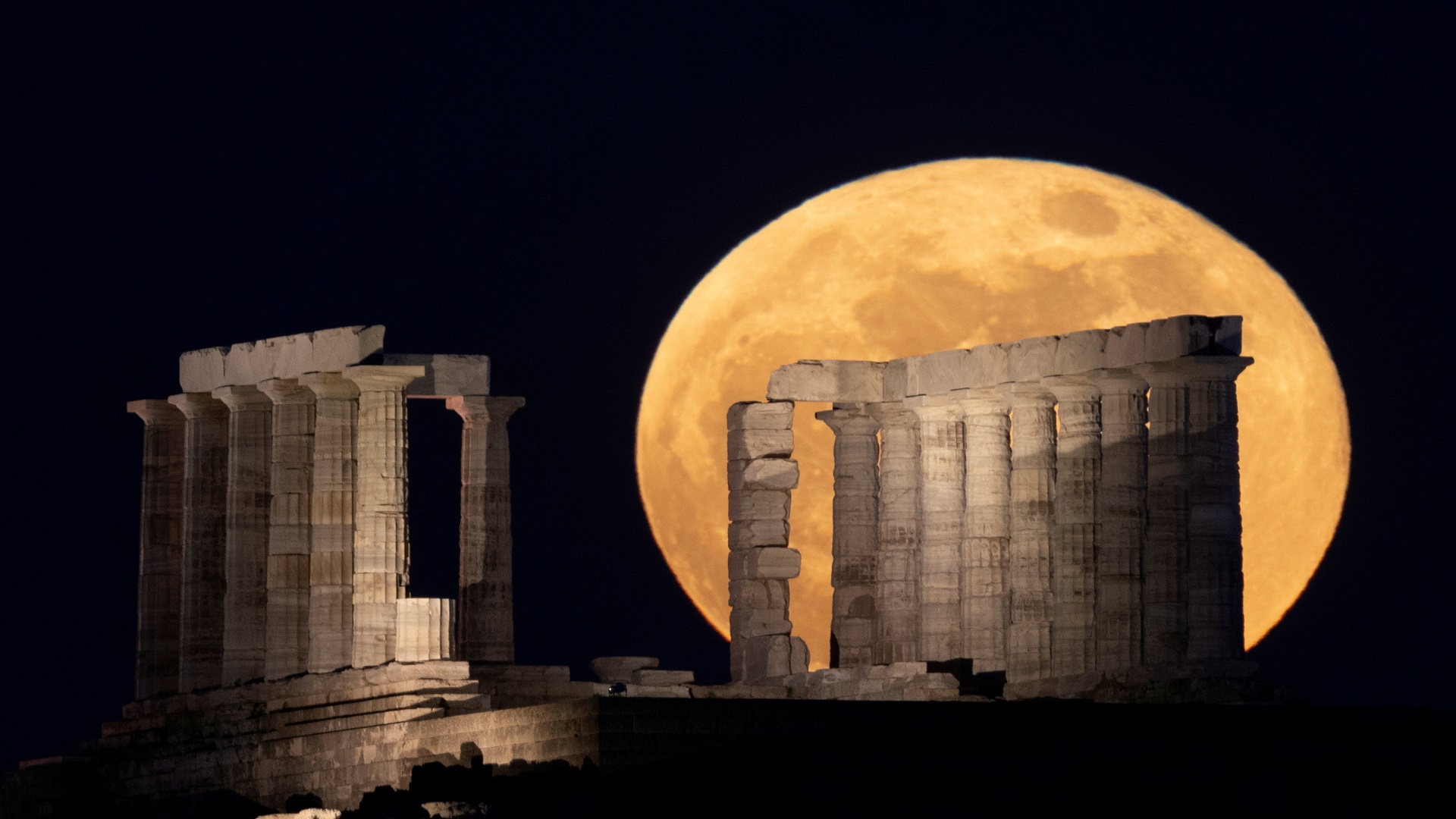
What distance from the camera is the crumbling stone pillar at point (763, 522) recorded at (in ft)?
229

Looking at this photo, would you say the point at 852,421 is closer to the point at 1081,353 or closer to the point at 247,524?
the point at 1081,353

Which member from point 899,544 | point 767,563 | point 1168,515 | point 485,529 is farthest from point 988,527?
point 485,529

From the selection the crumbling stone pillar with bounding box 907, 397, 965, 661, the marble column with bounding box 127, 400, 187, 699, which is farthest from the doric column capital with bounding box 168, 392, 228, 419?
the crumbling stone pillar with bounding box 907, 397, 965, 661

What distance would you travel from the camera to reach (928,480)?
67875mm

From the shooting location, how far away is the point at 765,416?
70000 millimetres

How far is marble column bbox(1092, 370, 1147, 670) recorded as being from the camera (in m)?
60.9

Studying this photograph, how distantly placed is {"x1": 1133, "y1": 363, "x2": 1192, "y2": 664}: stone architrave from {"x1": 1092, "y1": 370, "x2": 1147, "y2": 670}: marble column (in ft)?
2.72

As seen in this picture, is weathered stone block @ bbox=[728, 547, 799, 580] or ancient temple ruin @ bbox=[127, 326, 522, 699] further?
weathered stone block @ bbox=[728, 547, 799, 580]

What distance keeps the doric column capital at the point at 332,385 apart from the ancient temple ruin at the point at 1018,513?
33.8ft

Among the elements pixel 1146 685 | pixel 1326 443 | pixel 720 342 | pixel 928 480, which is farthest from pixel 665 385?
pixel 1146 685

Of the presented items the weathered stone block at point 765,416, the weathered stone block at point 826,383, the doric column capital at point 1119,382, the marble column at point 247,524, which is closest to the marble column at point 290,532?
the marble column at point 247,524

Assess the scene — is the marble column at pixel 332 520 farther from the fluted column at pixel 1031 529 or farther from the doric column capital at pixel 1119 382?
the doric column capital at pixel 1119 382

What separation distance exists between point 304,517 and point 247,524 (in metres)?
2.19

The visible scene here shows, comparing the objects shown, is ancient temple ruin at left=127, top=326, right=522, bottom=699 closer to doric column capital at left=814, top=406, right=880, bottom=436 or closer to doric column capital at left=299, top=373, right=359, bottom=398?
doric column capital at left=299, top=373, right=359, bottom=398
